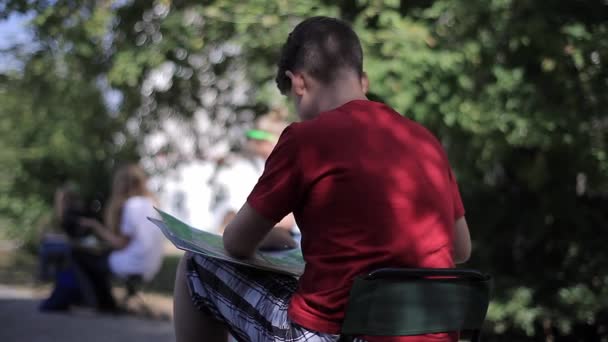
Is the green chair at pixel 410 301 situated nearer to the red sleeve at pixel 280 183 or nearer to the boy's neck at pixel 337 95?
the red sleeve at pixel 280 183

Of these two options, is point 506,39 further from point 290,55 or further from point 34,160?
point 34,160

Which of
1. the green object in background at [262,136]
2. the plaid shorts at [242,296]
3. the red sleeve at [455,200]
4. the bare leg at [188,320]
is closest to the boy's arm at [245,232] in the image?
the plaid shorts at [242,296]

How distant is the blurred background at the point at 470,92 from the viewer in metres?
6.05

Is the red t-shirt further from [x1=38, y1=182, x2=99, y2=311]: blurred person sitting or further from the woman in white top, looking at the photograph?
[x1=38, y1=182, x2=99, y2=311]: blurred person sitting

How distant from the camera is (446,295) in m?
2.29

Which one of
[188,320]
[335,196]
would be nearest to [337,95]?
[335,196]

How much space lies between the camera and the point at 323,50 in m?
Result: 2.42

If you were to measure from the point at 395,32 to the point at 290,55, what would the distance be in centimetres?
387

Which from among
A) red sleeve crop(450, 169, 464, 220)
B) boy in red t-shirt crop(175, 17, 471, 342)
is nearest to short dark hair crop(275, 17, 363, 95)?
boy in red t-shirt crop(175, 17, 471, 342)

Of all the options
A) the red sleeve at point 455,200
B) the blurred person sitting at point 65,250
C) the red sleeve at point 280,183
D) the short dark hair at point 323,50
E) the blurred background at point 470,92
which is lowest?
the blurred person sitting at point 65,250

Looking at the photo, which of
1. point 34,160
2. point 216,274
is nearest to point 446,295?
point 216,274

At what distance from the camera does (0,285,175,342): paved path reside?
6.88m

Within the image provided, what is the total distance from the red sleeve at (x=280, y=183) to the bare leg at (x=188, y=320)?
1.52 ft

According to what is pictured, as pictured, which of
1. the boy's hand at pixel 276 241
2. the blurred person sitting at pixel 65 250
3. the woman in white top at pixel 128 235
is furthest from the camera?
the blurred person sitting at pixel 65 250
